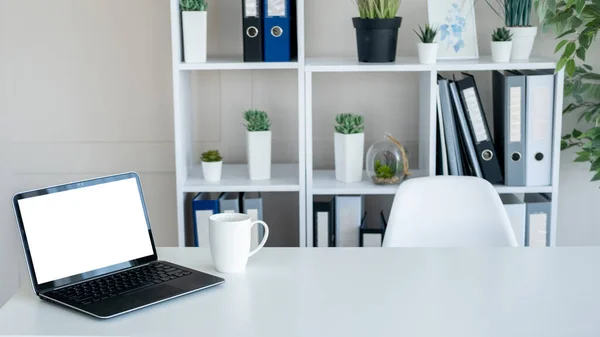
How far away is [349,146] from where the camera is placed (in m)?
2.86

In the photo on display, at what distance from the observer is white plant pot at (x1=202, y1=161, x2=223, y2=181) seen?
287cm

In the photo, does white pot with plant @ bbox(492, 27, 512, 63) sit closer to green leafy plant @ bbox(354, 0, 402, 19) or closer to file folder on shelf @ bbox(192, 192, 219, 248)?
green leafy plant @ bbox(354, 0, 402, 19)

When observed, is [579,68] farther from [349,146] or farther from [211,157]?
[211,157]

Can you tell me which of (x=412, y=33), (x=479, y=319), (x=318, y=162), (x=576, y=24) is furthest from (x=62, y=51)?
(x=479, y=319)

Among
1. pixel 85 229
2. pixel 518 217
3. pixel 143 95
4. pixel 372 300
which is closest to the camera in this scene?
pixel 372 300

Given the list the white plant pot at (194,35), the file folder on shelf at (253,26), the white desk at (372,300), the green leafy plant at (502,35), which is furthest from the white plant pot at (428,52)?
the white desk at (372,300)

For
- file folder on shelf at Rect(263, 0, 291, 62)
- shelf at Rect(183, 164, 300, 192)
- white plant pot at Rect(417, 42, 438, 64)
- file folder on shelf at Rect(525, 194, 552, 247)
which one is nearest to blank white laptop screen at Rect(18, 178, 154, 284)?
shelf at Rect(183, 164, 300, 192)

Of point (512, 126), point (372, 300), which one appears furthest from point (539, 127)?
point (372, 300)

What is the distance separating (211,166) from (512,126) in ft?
3.51

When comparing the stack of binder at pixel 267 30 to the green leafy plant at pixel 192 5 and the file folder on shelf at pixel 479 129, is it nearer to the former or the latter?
the green leafy plant at pixel 192 5

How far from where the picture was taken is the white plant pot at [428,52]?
9.20 ft

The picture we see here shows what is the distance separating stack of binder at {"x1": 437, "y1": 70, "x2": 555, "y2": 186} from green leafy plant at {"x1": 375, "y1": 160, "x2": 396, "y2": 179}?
0.57 ft

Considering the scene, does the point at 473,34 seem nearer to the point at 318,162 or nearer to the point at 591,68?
the point at 591,68

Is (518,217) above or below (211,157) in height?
below
